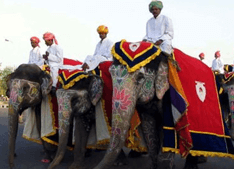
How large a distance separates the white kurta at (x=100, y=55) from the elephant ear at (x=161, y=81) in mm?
2035

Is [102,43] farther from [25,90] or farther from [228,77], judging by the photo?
[228,77]

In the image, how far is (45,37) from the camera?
8.02 metres

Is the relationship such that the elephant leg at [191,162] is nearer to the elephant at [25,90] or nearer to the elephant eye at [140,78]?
the elephant eye at [140,78]

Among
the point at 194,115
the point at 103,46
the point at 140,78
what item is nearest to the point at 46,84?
the point at 103,46

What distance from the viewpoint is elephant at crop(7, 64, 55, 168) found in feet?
20.9

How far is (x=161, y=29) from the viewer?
5.95 m

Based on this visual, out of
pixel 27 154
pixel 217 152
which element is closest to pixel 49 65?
pixel 27 154

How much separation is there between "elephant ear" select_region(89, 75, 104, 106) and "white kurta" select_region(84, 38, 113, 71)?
78cm

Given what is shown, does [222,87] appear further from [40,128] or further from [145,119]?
[40,128]

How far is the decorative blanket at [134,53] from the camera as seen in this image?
4.91 m

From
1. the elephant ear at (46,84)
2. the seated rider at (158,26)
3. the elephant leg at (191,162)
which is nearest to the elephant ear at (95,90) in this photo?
the elephant ear at (46,84)

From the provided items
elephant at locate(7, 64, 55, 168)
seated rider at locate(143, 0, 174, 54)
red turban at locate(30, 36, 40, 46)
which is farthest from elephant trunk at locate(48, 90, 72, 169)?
red turban at locate(30, 36, 40, 46)

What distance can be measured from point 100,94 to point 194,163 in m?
2.03

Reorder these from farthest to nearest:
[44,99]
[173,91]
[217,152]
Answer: [44,99]
[217,152]
[173,91]
